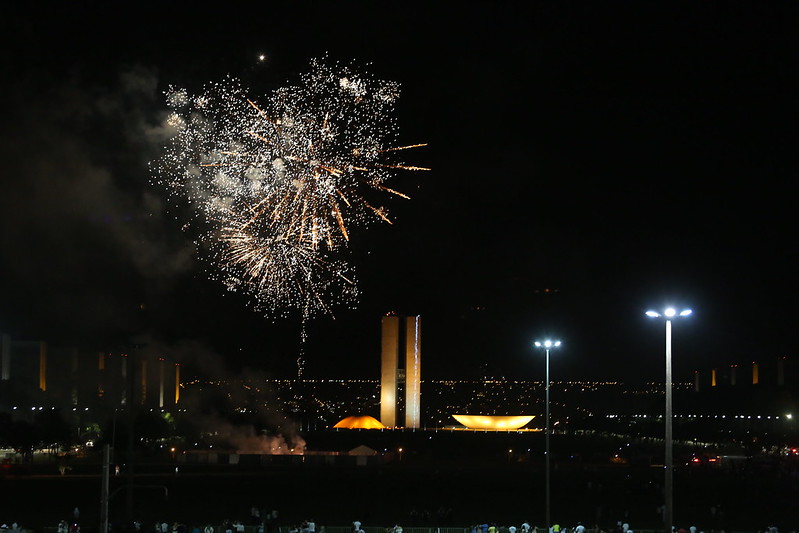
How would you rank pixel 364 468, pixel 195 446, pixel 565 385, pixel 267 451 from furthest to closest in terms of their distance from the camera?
pixel 565 385
pixel 195 446
pixel 267 451
pixel 364 468

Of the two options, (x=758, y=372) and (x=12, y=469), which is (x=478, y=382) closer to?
(x=758, y=372)

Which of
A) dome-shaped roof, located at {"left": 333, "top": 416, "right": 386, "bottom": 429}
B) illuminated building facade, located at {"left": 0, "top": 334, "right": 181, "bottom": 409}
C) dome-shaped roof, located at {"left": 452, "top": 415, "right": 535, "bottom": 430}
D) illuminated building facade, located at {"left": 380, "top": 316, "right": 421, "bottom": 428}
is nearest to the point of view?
illuminated building facade, located at {"left": 0, "top": 334, "right": 181, "bottom": 409}

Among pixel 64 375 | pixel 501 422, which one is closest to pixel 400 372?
pixel 501 422

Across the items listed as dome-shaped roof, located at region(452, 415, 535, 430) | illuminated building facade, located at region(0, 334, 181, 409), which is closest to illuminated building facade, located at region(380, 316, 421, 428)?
dome-shaped roof, located at region(452, 415, 535, 430)

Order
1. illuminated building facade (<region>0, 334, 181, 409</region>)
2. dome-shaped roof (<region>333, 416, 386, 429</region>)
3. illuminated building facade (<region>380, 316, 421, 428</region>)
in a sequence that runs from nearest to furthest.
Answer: illuminated building facade (<region>0, 334, 181, 409</region>) → dome-shaped roof (<region>333, 416, 386, 429</region>) → illuminated building facade (<region>380, 316, 421, 428</region>)

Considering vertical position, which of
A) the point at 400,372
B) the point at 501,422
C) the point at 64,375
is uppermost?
the point at 400,372

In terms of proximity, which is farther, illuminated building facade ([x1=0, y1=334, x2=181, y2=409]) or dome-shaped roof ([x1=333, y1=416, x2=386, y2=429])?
dome-shaped roof ([x1=333, y1=416, x2=386, y2=429])

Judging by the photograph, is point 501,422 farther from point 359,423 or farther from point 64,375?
point 64,375

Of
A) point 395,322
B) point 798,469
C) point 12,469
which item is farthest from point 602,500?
point 395,322

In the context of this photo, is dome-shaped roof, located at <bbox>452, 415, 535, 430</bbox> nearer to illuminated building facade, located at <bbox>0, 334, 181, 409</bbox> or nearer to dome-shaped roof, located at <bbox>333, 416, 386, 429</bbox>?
dome-shaped roof, located at <bbox>333, 416, 386, 429</bbox>
